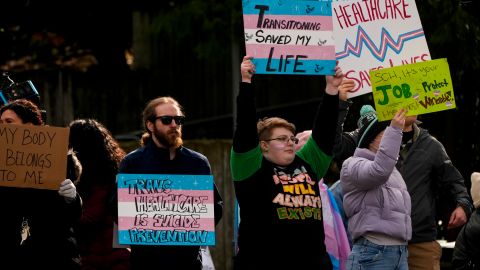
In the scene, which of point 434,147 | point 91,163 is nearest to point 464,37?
point 434,147

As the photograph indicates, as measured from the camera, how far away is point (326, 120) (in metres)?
7.46

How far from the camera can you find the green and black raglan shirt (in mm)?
7180

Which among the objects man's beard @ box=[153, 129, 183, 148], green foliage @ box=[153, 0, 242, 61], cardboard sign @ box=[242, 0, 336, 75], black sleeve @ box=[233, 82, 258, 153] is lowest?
black sleeve @ box=[233, 82, 258, 153]

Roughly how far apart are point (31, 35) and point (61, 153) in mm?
10572

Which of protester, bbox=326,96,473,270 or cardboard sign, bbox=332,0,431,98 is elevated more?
cardboard sign, bbox=332,0,431,98

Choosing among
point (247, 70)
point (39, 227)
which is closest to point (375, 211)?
point (247, 70)

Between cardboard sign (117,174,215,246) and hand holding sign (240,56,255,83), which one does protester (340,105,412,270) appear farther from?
hand holding sign (240,56,255,83)

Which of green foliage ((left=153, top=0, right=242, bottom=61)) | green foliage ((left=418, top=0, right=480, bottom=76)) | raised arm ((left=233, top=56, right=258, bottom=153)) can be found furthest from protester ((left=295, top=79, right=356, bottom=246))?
green foliage ((left=153, top=0, right=242, bottom=61))

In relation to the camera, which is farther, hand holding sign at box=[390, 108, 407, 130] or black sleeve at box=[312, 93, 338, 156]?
hand holding sign at box=[390, 108, 407, 130]

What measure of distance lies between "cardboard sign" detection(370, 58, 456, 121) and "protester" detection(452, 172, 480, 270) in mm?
713

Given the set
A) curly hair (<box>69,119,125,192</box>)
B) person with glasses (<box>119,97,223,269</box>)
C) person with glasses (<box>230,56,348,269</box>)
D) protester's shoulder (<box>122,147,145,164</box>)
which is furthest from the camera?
curly hair (<box>69,119,125,192</box>)

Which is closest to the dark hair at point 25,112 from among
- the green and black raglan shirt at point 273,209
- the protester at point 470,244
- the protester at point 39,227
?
the protester at point 39,227

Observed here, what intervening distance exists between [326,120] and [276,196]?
0.59 metres

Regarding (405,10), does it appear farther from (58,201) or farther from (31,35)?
(31,35)
